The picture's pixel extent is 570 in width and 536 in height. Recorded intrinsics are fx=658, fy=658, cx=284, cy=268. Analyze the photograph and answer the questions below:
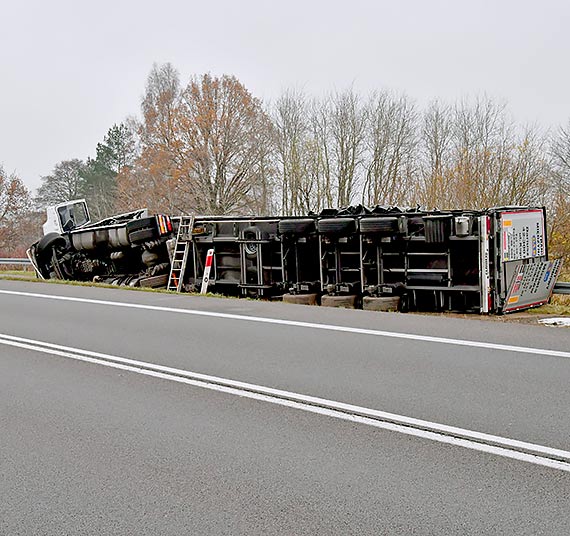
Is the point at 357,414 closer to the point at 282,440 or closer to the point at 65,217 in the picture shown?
the point at 282,440

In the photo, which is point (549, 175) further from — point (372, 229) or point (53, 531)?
point (53, 531)

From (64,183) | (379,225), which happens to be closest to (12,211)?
(64,183)

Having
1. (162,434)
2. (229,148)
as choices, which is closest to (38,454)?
(162,434)

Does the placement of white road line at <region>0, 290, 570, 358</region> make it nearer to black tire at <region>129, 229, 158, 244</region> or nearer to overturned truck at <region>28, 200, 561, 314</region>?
overturned truck at <region>28, 200, 561, 314</region>

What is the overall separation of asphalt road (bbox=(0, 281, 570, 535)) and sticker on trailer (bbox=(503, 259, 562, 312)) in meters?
2.92

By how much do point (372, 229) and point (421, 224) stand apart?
3.07 ft

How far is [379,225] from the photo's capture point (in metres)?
12.6

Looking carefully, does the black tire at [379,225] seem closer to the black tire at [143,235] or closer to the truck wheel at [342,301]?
the truck wheel at [342,301]

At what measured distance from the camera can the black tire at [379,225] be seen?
41.0ft

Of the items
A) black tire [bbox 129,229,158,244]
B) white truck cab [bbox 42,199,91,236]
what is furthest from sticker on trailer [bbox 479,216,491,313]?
white truck cab [bbox 42,199,91,236]

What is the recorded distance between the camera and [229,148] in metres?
39.8

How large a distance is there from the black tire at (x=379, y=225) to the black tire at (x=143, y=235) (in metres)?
6.59

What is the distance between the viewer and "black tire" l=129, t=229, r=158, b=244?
56.5ft

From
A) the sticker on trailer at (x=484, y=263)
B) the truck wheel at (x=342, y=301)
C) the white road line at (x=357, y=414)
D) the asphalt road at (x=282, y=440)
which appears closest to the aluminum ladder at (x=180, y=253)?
the truck wheel at (x=342, y=301)
